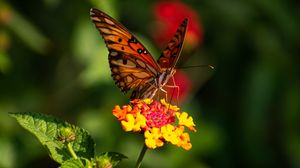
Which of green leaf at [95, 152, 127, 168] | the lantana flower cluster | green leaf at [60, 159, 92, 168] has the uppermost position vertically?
the lantana flower cluster

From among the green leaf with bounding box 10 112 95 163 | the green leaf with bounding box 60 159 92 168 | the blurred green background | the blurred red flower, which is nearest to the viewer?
the green leaf with bounding box 60 159 92 168

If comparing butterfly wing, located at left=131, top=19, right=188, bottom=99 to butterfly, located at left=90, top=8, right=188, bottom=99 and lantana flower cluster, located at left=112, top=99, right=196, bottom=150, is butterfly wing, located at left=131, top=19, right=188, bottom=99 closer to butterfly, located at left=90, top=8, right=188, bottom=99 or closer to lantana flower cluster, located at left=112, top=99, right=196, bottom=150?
butterfly, located at left=90, top=8, right=188, bottom=99

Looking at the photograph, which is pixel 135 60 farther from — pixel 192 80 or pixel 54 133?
pixel 192 80

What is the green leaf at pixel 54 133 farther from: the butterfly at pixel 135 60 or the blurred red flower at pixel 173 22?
the blurred red flower at pixel 173 22

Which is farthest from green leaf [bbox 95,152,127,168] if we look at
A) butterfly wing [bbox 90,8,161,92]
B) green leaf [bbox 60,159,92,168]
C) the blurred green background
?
the blurred green background

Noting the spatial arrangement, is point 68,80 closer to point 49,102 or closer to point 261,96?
point 49,102

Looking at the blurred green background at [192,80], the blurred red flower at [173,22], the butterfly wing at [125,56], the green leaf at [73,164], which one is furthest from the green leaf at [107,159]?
the blurred red flower at [173,22]
